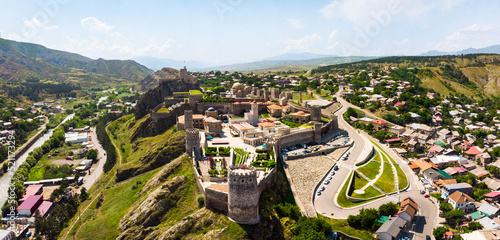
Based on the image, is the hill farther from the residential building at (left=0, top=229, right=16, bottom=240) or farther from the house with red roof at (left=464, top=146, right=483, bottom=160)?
the residential building at (left=0, top=229, right=16, bottom=240)

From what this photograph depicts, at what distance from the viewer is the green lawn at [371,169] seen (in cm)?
4084

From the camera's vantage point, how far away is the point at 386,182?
39.4 metres

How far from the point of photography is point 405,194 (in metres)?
37.2

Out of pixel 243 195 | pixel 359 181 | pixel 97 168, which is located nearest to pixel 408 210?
pixel 359 181

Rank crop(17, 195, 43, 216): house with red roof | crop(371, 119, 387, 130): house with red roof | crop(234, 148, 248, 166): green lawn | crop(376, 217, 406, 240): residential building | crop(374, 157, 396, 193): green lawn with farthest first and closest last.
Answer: crop(371, 119, 387, 130): house with red roof < crop(17, 195, 43, 216): house with red roof < crop(374, 157, 396, 193): green lawn < crop(234, 148, 248, 166): green lawn < crop(376, 217, 406, 240): residential building

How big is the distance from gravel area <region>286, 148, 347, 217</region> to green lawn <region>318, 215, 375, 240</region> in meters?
2.02

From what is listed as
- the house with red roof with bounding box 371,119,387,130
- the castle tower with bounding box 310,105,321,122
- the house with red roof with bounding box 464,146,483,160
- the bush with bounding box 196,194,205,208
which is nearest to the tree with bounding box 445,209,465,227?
the house with red roof with bounding box 464,146,483,160

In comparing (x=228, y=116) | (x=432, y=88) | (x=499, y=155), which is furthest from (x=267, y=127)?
(x=432, y=88)

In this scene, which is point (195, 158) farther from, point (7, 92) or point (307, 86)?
point (7, 92)

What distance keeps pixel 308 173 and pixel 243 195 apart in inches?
713

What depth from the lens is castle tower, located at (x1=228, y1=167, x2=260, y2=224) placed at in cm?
2184

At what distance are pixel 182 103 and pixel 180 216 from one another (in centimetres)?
2972

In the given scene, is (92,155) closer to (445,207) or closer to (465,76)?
(445,207)

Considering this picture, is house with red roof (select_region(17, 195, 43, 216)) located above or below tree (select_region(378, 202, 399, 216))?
below
